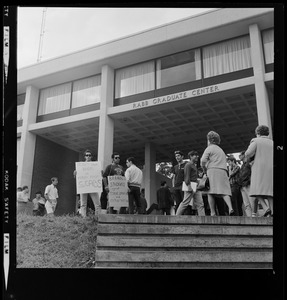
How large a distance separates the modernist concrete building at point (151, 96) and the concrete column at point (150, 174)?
2cm

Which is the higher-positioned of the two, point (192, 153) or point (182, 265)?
point (192, 153)

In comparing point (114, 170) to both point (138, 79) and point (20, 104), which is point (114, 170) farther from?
point (20, 104)

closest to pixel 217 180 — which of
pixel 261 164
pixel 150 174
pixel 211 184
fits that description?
pixel 211 184

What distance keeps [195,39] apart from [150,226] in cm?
475

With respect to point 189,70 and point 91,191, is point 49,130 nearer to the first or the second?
point 91,191

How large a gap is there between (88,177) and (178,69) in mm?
3695

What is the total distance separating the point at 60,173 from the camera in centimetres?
501

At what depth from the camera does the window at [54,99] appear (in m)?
4.65

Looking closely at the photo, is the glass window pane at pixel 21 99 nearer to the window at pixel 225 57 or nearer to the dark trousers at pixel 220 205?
the dark trousers at pixel 220 205

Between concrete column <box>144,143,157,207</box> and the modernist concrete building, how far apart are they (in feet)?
0.07

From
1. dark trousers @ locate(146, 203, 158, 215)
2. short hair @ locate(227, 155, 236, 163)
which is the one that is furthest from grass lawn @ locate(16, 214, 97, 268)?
dark trousers @ locate(146, 203, 158, 215)

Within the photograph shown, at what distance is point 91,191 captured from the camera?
16.8 ft

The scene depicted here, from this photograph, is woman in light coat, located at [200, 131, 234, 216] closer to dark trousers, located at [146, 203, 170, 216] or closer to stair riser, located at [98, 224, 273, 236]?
stair riser, located at [98, 224, 273, 236]

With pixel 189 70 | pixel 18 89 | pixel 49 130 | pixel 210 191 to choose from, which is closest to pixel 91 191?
pixel 49 130
